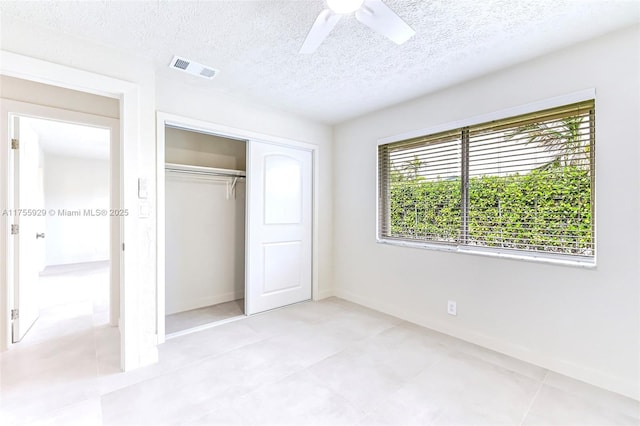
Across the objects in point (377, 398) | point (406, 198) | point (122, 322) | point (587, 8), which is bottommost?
point (377, 398)

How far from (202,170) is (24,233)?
171cm

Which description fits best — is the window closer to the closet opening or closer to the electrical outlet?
the electrical outlet

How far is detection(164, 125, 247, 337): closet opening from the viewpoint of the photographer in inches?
132

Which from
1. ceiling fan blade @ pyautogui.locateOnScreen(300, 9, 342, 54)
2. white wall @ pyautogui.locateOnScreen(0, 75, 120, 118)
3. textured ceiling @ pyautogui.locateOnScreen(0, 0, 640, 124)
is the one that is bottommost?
ceiling fan blade @ pyautogui.locateOnScreen(300, 9, 342, 54)

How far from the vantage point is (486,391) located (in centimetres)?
189

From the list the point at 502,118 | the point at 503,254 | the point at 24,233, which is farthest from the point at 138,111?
the point at 503,254

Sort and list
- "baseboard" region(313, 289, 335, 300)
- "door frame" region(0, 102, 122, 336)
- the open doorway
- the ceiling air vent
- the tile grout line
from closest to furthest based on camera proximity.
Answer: the tile grout line < the ceiling air vent < "door frame" region(0, 102, 122, 336) < the open doorway < "baseboard" region(313, 289, 335, 300)

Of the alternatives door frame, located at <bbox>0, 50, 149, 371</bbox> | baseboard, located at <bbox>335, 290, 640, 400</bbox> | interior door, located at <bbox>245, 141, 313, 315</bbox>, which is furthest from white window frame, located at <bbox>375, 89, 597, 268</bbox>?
door frame, located at <bbox>0, 50, 149, 371</bbox>

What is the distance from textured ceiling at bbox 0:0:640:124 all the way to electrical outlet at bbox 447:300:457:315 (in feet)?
6.79

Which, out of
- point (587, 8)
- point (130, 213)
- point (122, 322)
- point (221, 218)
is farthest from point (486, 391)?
point (221, 218)

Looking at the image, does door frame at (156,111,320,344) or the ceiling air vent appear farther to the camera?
door frame at (156,111,320,344)

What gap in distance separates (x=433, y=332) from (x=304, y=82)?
2721mm

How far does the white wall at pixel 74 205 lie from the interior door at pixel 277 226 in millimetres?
5076

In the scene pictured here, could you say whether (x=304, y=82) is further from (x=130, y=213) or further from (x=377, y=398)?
(x=377, y=398)
